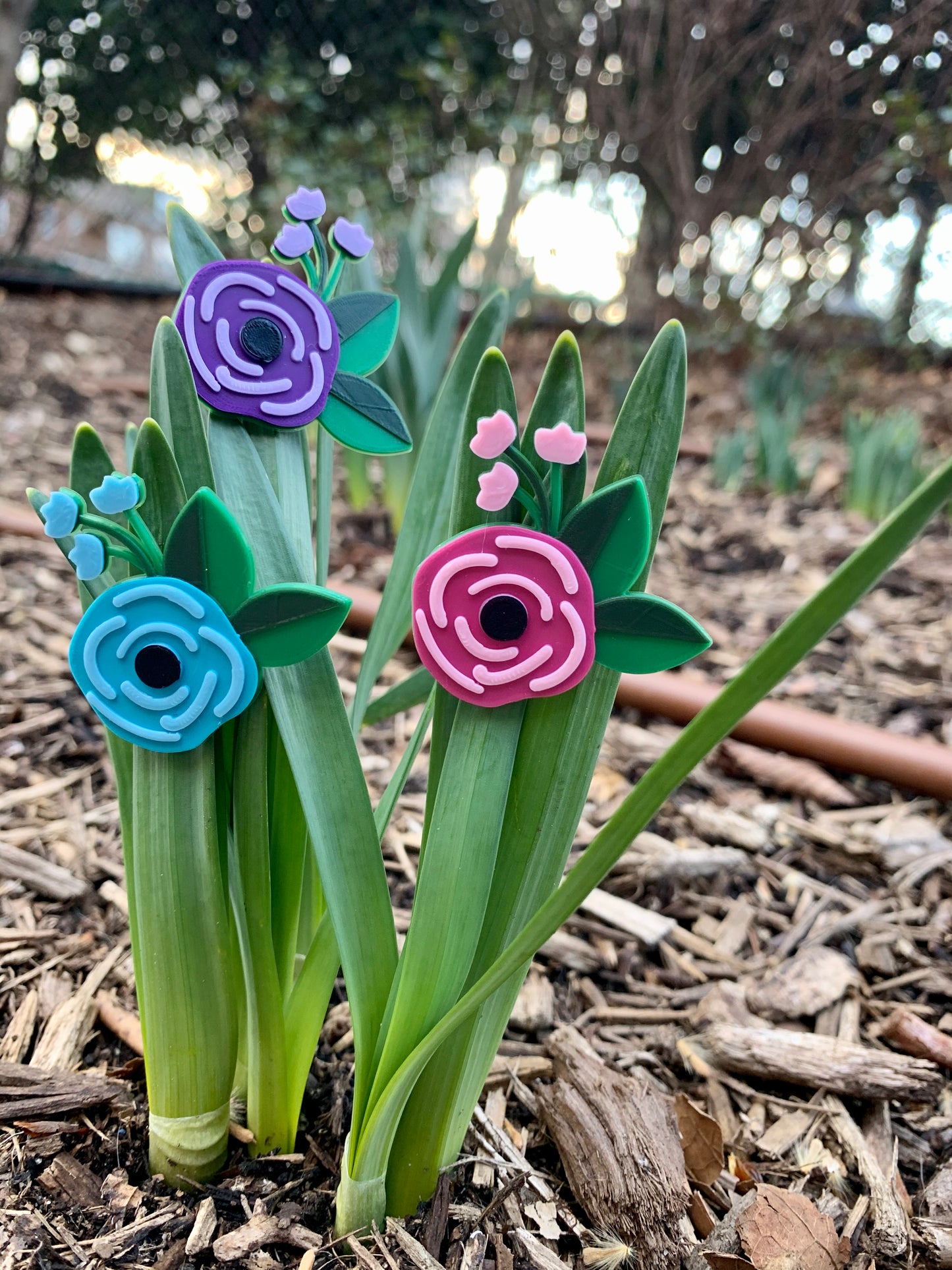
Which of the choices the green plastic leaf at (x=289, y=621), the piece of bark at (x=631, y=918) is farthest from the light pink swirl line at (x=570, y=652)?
the piece of bark at (x=631, y=918)

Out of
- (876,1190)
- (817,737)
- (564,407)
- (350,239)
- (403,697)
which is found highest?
(350,239)

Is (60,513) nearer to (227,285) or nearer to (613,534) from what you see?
(227,285)

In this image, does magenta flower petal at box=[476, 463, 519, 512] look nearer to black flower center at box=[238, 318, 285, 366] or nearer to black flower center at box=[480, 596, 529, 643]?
black flower center at box=[480, 596, 529, 643]

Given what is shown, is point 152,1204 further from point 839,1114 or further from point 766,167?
point 766,167

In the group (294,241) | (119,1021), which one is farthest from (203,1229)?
(294,241)

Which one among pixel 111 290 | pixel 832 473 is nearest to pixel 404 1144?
pixel 832 473
